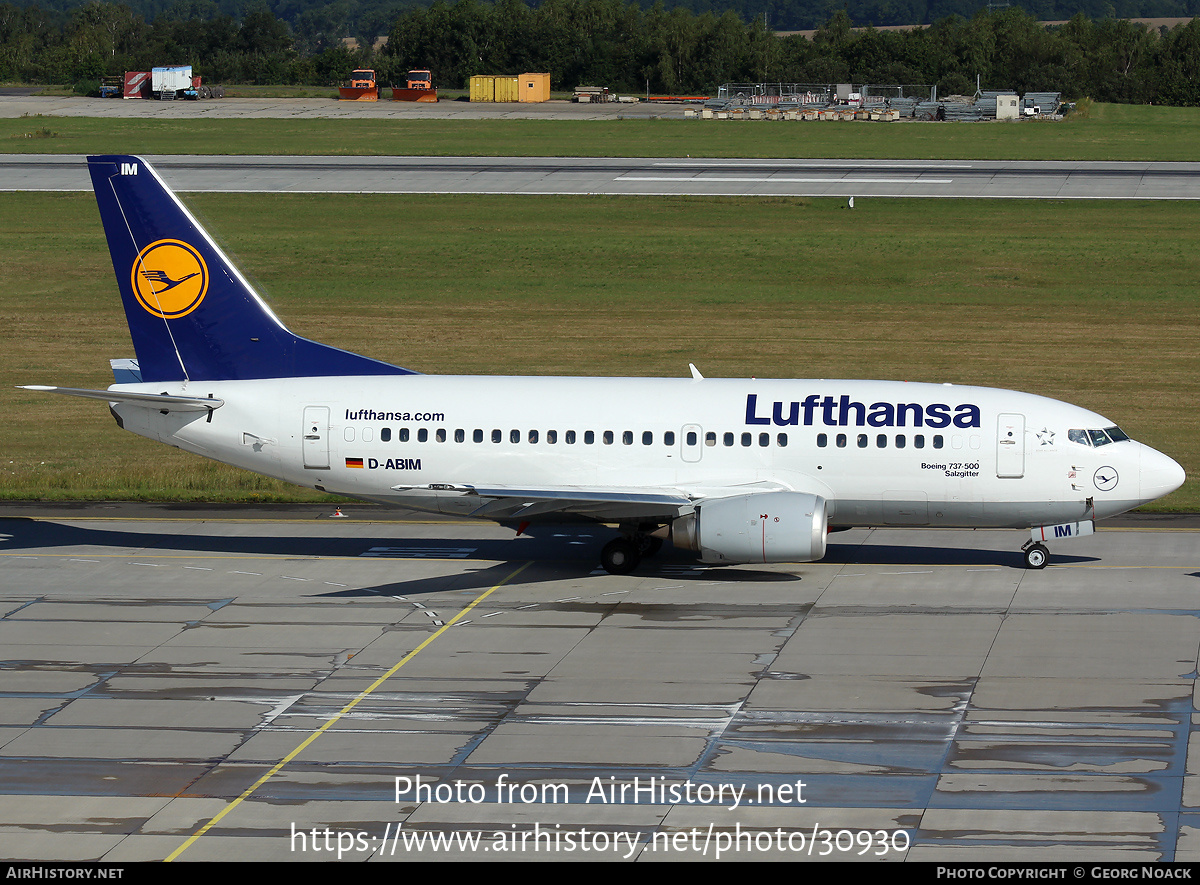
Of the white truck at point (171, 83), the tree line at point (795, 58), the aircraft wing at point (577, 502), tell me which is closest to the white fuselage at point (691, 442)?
the aircraft wing at point (577, 502)

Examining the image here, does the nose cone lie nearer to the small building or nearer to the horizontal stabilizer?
the horizontal stabilizer

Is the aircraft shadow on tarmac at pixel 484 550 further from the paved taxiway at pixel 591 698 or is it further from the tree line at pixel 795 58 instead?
the tree line at pixel 795 58

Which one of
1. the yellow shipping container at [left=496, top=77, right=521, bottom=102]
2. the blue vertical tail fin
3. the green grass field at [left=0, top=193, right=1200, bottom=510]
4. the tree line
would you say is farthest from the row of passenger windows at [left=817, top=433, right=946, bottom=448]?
the yellow shipping container at [left=496, top=77, right=521, bottom=102]

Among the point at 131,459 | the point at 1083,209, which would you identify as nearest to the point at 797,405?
the point at 131,459

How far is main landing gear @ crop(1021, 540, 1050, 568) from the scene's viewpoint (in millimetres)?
33875

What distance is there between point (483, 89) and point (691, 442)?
144139 millimetres

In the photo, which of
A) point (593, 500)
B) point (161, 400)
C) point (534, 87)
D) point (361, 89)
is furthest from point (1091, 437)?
point (361, 89)

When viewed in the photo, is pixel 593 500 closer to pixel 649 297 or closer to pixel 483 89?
pixel 649 297

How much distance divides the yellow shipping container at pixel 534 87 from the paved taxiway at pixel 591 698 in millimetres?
137578

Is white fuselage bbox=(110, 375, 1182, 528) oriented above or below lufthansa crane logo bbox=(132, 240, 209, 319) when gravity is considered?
below

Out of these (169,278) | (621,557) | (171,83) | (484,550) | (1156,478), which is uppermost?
(171,83)

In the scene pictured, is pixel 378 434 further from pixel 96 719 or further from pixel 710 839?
pixel 710 839

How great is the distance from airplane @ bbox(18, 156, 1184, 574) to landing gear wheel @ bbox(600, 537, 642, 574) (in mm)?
75

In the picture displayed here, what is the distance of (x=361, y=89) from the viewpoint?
17150cm
